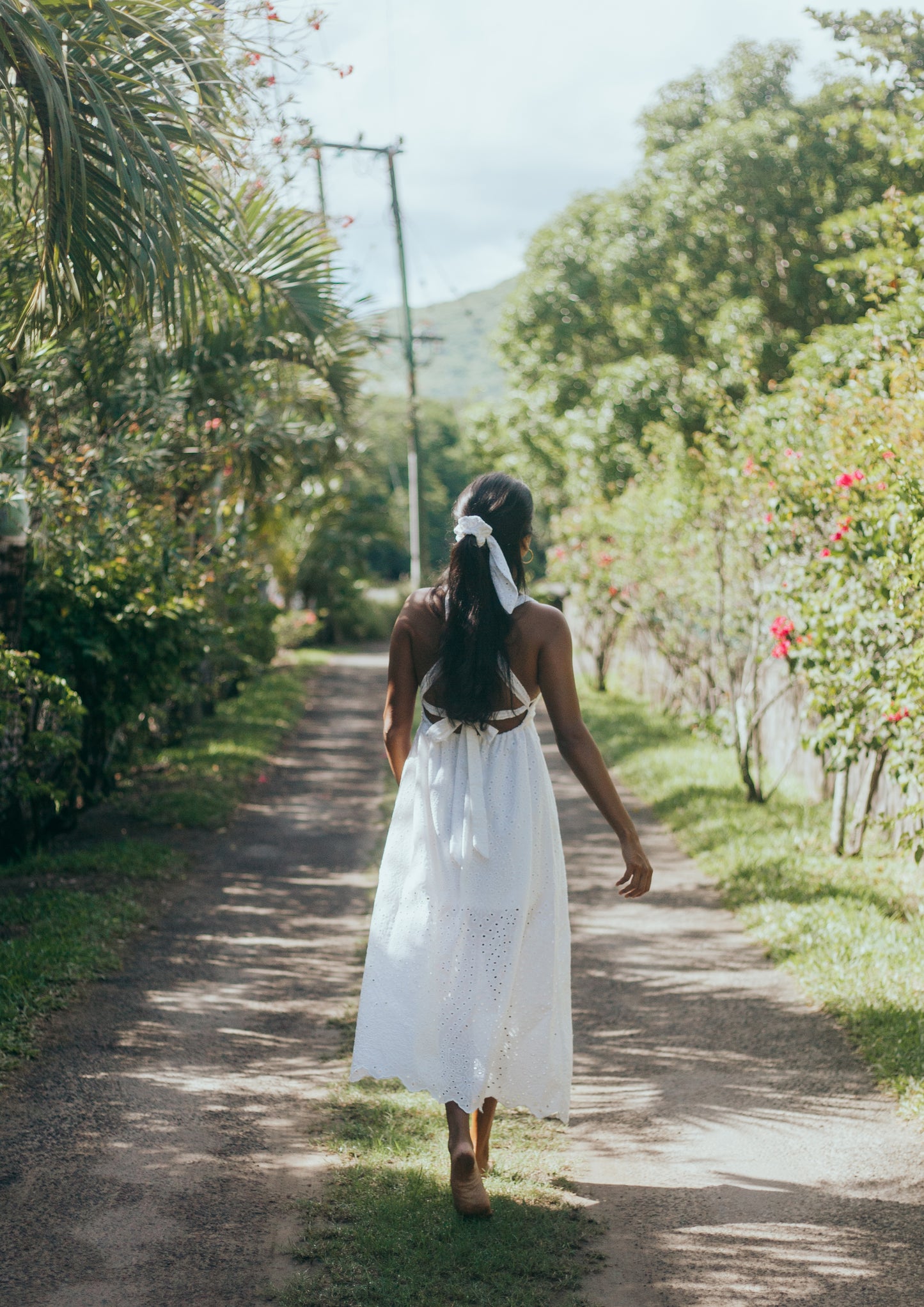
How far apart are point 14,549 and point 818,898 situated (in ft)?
15.1

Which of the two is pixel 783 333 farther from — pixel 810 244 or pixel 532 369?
pixel 532 369

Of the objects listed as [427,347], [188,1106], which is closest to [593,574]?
[188,1106]

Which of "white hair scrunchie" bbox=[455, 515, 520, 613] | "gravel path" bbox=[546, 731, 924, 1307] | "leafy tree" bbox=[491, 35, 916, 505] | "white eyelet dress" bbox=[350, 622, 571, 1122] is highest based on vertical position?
"leafy tree" bbox=[491, 35, 916, 505]

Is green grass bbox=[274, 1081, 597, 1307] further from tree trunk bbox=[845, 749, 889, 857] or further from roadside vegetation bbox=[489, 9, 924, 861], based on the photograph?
tree trunk bbox=[845, 749, 889, 857]

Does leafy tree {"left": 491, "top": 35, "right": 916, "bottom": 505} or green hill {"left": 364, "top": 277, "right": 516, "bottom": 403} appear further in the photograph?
leafy tree {"left": 491, "top": 35, "right": 916, "bottom": 505}

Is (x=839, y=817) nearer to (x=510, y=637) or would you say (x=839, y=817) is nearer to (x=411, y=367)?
(x=510, y=637)

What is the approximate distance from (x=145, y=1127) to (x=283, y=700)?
37.7 feet

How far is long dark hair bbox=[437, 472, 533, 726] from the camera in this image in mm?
3080

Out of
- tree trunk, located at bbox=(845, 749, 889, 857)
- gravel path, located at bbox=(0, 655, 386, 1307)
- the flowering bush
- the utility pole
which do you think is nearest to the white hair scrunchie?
gravel path, located at bbox=(0, 655, 386, 1307)

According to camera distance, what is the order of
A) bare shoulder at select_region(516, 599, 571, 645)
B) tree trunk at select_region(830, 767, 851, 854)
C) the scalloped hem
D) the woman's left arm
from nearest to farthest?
Answer: the scalloped hem, bare shoulder at select_region(516, 599, 571, 645), the woman's left arm, tree trunk at select_region(830, 767, 851, 854)

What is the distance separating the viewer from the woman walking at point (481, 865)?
Result: 120 inches

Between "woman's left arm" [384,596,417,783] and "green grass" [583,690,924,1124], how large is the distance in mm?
2137

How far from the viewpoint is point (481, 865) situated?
3.08m

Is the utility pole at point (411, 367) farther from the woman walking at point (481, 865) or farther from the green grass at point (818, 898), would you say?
the woman walking at point (481, 865)
